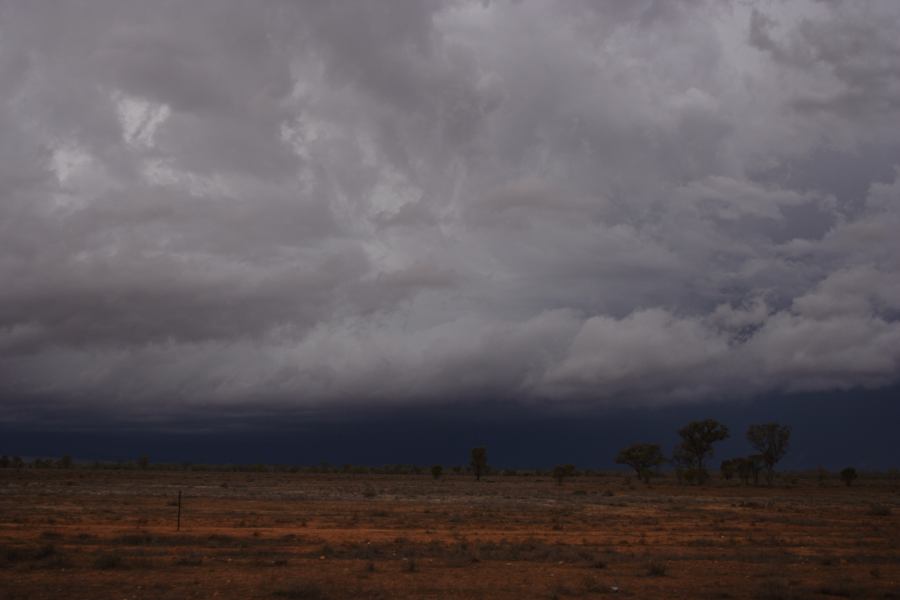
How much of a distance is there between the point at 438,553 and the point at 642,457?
89.8 m

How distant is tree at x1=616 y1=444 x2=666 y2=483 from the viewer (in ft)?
366

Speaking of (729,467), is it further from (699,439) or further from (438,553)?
(438,553)

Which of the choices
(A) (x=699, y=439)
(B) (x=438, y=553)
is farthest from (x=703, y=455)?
(B) (x=438, y=553)

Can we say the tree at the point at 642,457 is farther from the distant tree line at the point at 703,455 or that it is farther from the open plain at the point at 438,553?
the open plain at the point at 438,553

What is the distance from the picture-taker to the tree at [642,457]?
11150 cm

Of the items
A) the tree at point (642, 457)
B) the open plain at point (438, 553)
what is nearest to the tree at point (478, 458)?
the tree at point (642, 457)

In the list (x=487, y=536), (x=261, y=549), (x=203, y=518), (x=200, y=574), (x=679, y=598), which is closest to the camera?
(x=679, y=598)

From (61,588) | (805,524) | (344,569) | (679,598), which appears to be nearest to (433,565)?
(344,569)

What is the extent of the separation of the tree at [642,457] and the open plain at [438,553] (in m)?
60.5

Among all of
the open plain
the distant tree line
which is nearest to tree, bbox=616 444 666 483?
the distant tree line

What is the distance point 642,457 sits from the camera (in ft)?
367

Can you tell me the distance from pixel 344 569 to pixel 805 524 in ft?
101

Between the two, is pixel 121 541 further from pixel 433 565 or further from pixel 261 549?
pixel 433 565

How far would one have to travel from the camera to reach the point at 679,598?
19.6 meters
